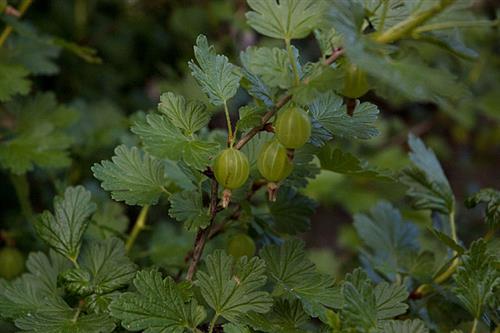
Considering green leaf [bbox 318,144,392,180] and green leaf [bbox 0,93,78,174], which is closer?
green leaf [bbox 318,144,392,180]

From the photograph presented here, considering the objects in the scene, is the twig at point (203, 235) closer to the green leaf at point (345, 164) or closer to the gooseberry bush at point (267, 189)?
the gooseberry bush at point (267, 189)

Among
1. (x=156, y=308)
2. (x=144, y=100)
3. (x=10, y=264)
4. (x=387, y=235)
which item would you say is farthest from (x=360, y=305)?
(x=144, y=100)

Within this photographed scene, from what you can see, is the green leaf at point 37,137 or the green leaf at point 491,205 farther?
the green leaf at point 37,137

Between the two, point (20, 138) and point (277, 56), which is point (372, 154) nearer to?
point (20, 138)

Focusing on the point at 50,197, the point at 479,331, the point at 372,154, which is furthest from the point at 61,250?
the point at 372,154

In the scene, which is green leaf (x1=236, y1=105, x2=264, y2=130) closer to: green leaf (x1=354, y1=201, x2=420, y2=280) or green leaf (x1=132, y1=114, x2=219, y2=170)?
green leaf (x1=132, y1=114, x2=219, y2=170)

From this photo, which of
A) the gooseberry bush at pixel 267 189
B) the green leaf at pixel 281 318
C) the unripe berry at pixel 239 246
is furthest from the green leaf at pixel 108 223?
the green leaf at pixel 281 318

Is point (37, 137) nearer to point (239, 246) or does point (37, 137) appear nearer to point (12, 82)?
point (12, 82)

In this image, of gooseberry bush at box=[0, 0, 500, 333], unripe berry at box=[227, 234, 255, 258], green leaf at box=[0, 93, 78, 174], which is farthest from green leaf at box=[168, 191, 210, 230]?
green leaf at box=[0, 93, 78, 174]
